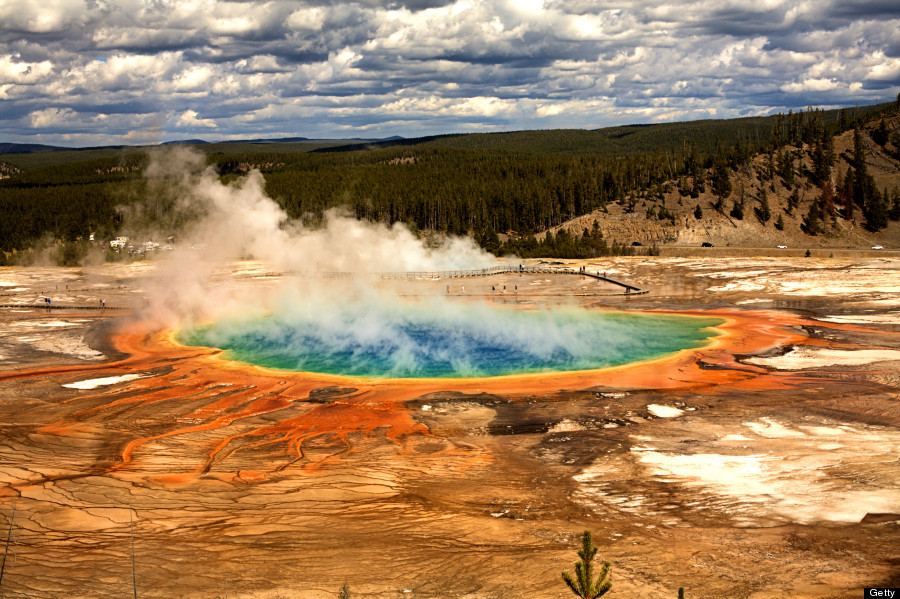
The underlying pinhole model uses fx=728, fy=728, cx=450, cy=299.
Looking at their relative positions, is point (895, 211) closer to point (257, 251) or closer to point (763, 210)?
point (763, 210)

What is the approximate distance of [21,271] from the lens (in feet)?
257

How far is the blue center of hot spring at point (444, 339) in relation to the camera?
117 feet

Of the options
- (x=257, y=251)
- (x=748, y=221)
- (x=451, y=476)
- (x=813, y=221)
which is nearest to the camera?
(x=451, y=476)

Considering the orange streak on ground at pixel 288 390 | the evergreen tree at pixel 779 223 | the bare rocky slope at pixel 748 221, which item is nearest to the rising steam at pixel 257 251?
the orange streak on ground at pixel 288 390

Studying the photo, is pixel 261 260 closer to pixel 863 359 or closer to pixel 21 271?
pixel 21 271

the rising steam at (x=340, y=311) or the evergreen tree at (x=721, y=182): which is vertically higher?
the evergreen tree at (x=721, y=182)

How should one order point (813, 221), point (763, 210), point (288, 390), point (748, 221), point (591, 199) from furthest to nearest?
1. point (591, 199)
2. point (763, 210)
3. point (748, 221)
4. point (813, 221)
5. point (288, 390)

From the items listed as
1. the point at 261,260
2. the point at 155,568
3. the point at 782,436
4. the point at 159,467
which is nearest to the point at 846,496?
the point at 782,436

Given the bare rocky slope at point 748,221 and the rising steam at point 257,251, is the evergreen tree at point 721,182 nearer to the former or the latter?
the bare rocky slope at point 748,221

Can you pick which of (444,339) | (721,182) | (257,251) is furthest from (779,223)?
(444,339)

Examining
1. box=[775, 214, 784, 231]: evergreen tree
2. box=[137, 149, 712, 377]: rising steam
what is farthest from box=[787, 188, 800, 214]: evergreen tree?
box=[137, 149, 712, 377]: rising steam

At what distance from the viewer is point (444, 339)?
4253 cm

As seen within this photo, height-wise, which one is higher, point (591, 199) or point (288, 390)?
point (591, 199)

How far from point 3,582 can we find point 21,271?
7477cm
